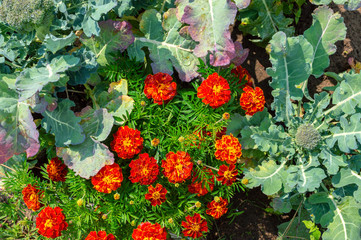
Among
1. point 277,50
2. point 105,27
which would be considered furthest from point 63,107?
point 277,50

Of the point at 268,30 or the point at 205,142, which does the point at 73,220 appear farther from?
the point at 268,30

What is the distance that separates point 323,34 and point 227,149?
0.98 metres

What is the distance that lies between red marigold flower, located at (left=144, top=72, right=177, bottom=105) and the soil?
919mm

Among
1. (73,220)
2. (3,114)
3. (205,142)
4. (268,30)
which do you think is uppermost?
(268,30)

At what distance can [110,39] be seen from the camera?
2260 mm

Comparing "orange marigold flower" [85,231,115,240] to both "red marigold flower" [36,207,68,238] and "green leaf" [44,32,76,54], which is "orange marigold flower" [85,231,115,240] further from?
"green leaf" [44,32,76,54]

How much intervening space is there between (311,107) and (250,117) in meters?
0.39

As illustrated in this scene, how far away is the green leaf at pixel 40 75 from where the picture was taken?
1.82 metres

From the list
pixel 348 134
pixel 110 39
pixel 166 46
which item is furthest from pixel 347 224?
pixel 110 39

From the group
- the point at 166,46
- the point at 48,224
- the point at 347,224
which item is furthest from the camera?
the point at 166,46

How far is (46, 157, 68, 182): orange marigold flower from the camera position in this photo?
6.97ft

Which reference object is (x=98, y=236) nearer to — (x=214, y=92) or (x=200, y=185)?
(x=200, y=185)

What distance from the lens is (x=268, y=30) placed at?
2629 mm

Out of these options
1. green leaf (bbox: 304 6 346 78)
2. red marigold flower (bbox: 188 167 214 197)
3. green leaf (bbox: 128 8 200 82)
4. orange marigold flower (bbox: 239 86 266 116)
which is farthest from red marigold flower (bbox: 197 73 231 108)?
green leaf (bbox: 304 6 346 78)
